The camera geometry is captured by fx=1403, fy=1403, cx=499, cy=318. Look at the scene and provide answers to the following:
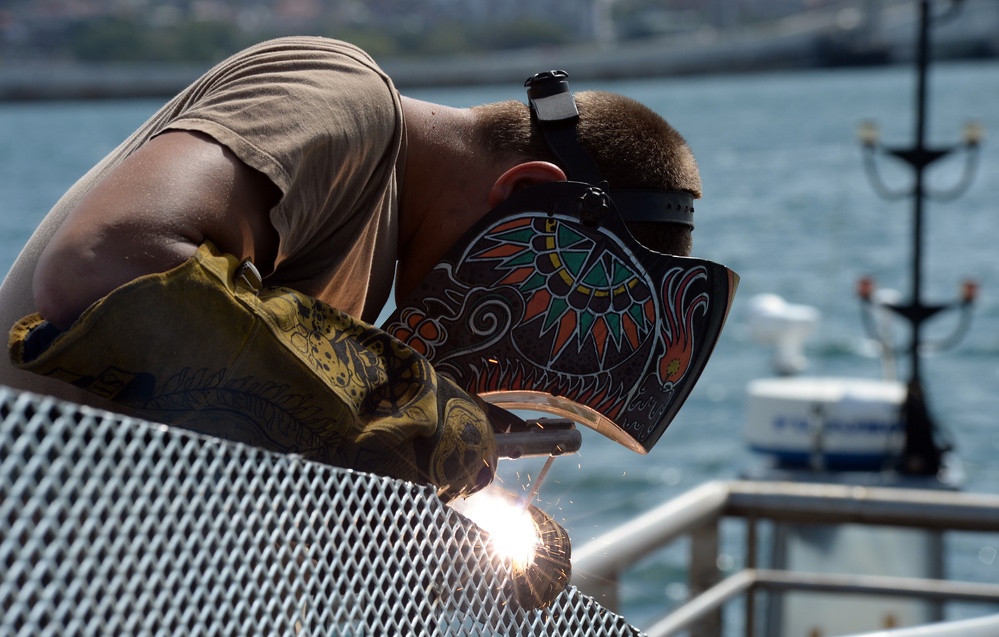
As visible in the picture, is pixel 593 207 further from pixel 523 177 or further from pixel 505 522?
pixel 505 522

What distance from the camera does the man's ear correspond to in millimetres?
1553

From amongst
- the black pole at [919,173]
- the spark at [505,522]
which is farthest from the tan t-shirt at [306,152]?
the black pole at [919,173]

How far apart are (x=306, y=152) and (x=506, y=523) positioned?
15.9 inches

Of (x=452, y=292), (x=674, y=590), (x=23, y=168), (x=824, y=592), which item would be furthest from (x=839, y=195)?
(x=452, y=292)

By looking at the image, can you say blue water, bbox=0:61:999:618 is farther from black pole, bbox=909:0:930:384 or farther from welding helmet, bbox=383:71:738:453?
black pole, bbox=909:0:930:384

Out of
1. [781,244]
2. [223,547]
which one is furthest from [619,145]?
[781,244]

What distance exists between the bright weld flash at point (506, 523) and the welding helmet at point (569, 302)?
0.16m

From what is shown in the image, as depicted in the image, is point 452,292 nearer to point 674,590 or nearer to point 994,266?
point 674,590

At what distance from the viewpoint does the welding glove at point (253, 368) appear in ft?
3.65

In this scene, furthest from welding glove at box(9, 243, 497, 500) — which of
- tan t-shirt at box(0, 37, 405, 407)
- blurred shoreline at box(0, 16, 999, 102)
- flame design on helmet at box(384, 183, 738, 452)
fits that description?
blurred shoreline at box(0, 16, 999, 102)

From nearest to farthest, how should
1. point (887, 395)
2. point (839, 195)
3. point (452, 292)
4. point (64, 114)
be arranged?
1. point (452, 292)
2. point (887, 395)
3. point (839, 195)
4. point (64, 114)

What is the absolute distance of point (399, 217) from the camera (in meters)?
1.63

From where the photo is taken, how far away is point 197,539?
36.7 inches

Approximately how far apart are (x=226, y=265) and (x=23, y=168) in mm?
27350
